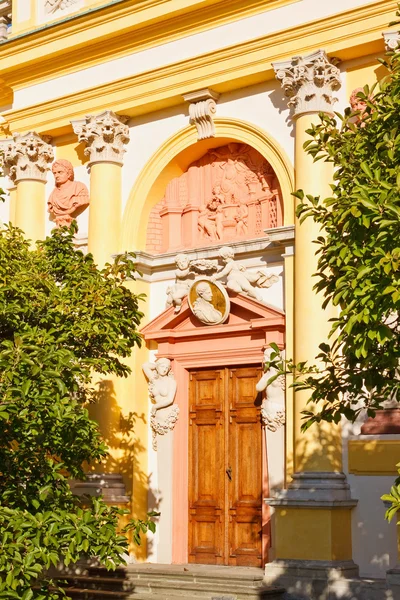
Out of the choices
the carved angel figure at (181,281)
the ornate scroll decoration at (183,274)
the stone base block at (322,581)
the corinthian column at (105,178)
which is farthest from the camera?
the corinthian column at (105,178)

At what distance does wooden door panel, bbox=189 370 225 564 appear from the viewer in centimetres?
1677

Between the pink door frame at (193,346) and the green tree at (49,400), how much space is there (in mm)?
2552

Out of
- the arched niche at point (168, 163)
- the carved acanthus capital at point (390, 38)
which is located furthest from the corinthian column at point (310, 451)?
the arched niche at point (168, 163)

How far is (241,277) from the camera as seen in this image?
16.7 m

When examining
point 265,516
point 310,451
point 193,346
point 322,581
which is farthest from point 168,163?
point 322,581

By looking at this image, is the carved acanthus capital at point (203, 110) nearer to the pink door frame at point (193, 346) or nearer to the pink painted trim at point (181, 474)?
the pink door frame at point (193, 346)

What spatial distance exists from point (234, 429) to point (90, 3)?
742 cm

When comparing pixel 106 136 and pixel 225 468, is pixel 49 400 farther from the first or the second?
pixel 106 136

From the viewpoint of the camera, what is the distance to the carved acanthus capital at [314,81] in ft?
51.8

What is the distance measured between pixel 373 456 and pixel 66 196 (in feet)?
23.3

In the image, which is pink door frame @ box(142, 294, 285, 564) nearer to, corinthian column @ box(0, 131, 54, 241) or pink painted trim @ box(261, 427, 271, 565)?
pink painted trim @ box(261, 427, 271, 565)

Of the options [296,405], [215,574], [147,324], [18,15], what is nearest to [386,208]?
[296,405]

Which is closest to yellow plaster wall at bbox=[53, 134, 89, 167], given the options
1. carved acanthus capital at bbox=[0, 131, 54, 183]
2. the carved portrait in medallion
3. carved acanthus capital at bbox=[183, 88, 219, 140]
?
carved acanthus capital at bbox=[0, 131, 54, 183]

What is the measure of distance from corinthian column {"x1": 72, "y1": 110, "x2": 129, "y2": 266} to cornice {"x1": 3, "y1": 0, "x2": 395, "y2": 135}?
0.32 m
